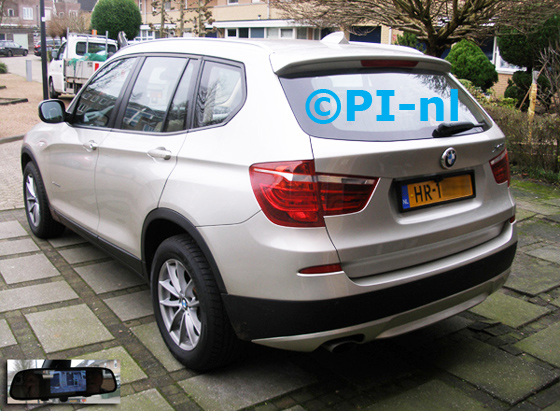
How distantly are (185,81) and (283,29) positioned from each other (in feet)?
128

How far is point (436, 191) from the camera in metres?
2.80

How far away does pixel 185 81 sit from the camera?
10.9ft

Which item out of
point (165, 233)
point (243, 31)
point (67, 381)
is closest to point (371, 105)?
point (165, 233)

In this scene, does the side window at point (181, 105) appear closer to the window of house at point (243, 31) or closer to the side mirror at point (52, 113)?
the side mirror at point (52, 113)

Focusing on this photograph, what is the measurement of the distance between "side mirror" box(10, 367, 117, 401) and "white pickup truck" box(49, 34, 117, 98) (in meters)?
15.4

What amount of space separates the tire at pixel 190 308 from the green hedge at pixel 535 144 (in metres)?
5.88

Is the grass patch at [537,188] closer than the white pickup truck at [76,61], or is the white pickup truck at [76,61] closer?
the grass patch at [537,188]

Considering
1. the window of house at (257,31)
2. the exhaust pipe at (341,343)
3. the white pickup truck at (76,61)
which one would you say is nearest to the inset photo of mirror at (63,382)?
the exhaust pipe at (341,343)

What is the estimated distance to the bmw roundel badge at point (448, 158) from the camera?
109 inches

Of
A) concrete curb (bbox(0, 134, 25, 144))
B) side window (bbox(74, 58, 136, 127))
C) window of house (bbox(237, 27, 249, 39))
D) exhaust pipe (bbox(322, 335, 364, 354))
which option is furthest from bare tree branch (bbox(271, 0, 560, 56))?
window of house (bbox(237, 27, 249, 39))

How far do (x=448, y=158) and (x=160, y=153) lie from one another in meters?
1.53

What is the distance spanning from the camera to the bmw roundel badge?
109 inches

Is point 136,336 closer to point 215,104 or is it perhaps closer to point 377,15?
point 215,104

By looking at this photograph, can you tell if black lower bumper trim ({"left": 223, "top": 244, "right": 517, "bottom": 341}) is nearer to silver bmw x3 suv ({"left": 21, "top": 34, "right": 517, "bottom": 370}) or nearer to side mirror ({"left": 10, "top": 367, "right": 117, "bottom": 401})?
silver bmw x3 suv ({"left": 21, "top": 34, "right": 517, "bottom": 370})
